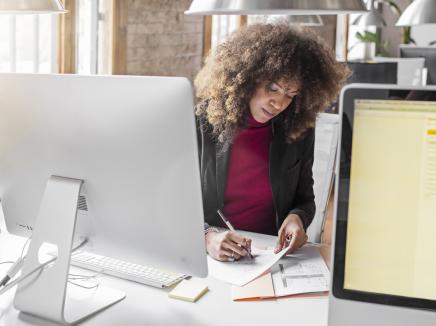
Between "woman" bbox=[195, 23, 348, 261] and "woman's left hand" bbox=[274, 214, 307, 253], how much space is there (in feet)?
1.02

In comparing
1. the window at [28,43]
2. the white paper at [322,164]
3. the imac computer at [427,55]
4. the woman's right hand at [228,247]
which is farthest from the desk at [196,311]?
the imac computer at [427,55]

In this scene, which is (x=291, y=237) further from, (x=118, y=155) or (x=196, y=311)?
(x=118, y=155)

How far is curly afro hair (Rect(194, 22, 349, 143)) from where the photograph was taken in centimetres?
199

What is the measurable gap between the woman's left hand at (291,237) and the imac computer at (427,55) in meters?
3.23

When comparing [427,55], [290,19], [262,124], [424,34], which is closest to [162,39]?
[290,19]

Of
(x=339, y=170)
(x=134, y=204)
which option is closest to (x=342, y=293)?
(x=339, y=170)

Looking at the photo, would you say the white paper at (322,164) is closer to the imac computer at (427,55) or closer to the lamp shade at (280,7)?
the lamp shade at (280,7)

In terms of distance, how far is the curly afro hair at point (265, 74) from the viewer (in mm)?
1992

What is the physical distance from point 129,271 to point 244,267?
0.89 feet

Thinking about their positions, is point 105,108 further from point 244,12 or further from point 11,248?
point 11,248

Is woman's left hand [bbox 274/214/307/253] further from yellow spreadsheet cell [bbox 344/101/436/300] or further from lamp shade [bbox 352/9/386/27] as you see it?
lamp shade [bbox 352/9/386/27]

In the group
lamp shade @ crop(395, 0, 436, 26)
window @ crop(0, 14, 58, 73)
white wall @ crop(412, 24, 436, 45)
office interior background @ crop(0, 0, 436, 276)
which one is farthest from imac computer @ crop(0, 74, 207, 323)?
white wall @ crop(412, 24, 436, 45)

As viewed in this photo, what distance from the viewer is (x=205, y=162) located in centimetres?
203

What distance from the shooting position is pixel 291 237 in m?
1.59
